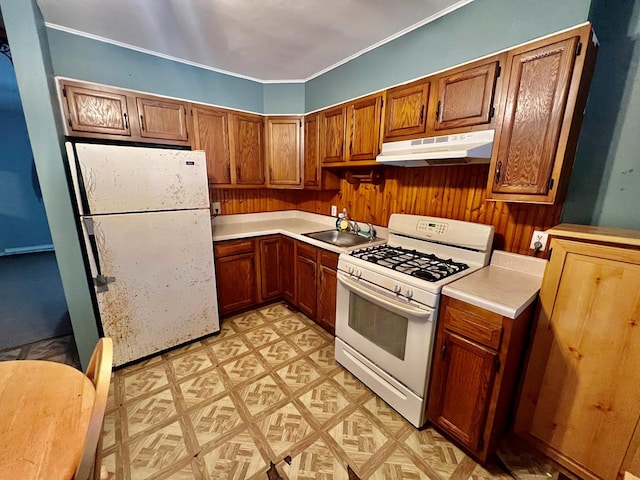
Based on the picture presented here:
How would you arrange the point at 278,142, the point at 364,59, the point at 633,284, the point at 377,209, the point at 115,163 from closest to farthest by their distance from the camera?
1. the point at 633,284
2. the point at 115,163
3. the point at 364,59
4. the point at 377,209
5. the point at 278,142

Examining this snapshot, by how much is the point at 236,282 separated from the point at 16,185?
4865 millimetres

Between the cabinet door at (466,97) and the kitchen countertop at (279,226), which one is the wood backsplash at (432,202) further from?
the cabinet door at (466,97)

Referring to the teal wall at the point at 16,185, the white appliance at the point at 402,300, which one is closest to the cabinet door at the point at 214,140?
the white appliance at the point at 402,300

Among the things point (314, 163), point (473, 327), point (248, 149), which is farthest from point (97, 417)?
point (248, 149)

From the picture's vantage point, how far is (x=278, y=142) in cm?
299

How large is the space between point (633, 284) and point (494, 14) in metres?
1.59

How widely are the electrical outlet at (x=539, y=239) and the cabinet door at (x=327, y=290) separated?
1.32 metres

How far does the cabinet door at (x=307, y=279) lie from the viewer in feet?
8.41

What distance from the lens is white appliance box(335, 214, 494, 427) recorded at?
151 cm

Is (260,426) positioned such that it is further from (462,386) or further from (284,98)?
(284,98)

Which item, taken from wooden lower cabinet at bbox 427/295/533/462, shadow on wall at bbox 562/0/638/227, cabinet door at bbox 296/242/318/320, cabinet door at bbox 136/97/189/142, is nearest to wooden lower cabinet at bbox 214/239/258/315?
cabinet door at bbox 296/242/318/320

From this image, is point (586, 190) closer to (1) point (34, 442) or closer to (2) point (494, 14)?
(2) point (494, 14)

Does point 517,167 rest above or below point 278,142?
below

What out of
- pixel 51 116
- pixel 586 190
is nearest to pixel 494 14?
pixel 586 190
